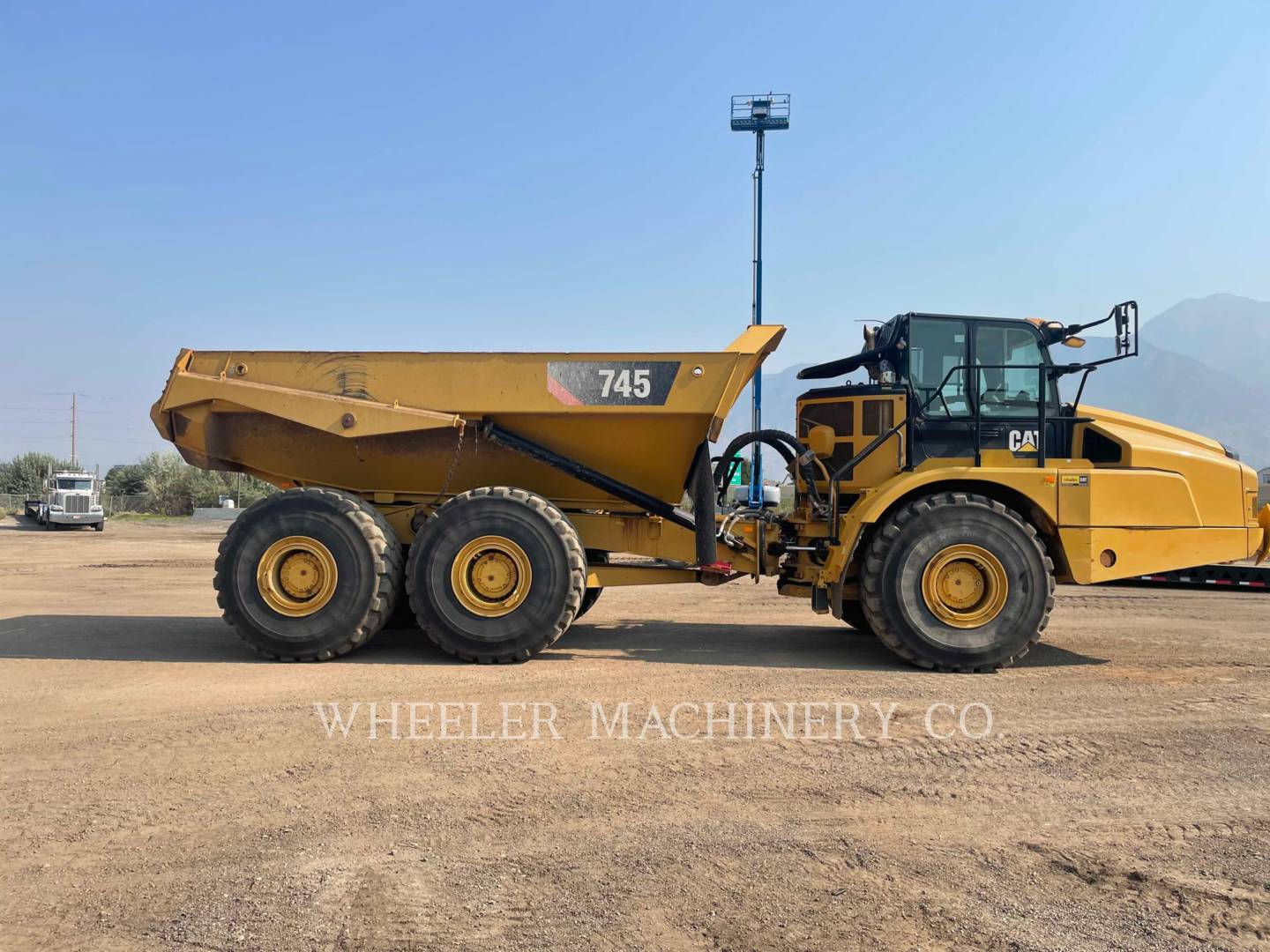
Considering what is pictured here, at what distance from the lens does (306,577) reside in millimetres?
6723

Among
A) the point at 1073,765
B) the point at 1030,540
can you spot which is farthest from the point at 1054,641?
the point at 1073,765

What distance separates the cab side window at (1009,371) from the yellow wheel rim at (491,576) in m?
4.01

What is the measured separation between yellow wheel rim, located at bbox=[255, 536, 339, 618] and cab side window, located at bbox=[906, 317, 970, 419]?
4996 millimetres

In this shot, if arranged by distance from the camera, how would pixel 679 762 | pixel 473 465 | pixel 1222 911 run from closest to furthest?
pixel 1222 911
pixel 679 762
pixel 473 465

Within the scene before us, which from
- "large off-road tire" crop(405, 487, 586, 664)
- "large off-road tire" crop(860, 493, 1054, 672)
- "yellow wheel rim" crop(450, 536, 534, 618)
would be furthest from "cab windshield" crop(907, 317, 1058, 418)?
"yellow wheel rim" crop(450, 536, 534, 618)

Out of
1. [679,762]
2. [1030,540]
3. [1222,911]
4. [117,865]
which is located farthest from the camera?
[1030,540]

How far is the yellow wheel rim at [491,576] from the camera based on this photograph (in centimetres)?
662

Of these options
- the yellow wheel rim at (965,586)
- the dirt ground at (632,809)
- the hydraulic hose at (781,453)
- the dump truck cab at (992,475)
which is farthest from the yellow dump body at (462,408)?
the yellow wheel rim at (965,586)

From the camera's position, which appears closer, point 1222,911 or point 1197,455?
point 1222,911

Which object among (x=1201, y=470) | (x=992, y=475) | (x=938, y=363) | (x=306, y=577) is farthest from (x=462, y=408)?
(x=1201, y=470)

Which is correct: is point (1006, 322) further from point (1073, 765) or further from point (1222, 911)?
point (1222, 911)

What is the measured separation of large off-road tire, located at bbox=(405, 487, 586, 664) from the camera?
21.6 ft

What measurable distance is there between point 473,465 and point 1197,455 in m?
6.00

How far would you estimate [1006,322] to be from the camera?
23.4ft
